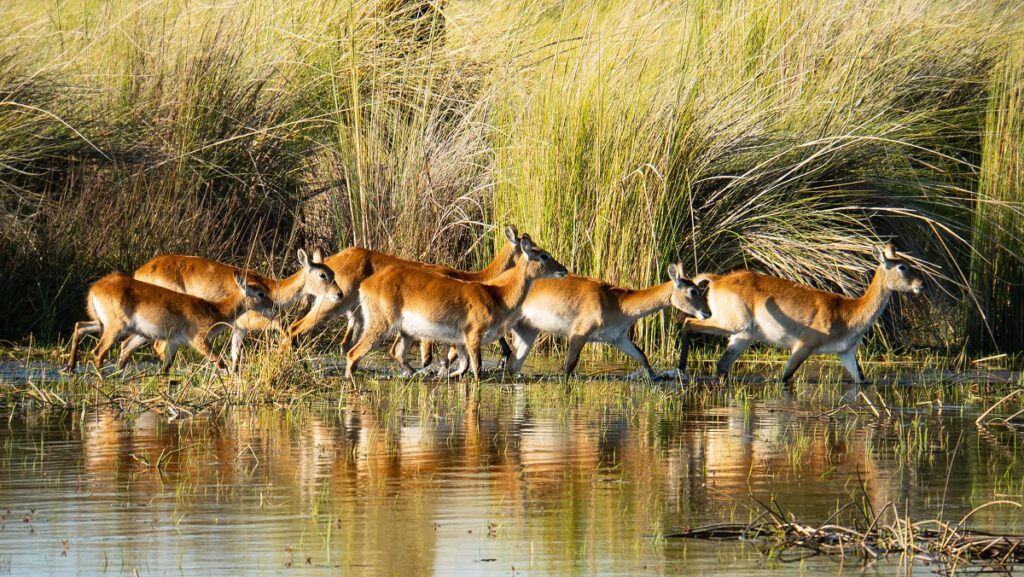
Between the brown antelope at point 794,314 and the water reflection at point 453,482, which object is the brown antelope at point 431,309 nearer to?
the water reflection at point 453,482

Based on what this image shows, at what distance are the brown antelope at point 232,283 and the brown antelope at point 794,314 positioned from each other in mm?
3037

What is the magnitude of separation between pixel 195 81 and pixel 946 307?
7715mm

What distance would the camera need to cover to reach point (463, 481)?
7.79m

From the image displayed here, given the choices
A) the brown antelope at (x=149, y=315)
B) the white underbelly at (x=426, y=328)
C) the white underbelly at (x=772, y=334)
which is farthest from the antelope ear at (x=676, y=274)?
the brown antelope at (x=149, y=315)

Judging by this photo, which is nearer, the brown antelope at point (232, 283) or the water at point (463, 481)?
the water at point (463, 481)

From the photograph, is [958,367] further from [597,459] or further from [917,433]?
[597,459]

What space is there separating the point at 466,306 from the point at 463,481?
4934 millimetres

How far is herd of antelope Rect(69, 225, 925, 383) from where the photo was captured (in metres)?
12.5

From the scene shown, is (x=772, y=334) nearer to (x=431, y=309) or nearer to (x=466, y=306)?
(x=466, y=306)

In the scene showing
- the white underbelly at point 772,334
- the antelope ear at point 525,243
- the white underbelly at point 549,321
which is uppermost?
the antelope ear at point 525,243

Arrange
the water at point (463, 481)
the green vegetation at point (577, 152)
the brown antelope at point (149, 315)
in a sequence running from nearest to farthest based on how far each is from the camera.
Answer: the water at point (463, 481) < the brown antelope at point (149, 315) < the green vegetation at point (577, 152)

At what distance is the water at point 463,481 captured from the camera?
20.2 ft

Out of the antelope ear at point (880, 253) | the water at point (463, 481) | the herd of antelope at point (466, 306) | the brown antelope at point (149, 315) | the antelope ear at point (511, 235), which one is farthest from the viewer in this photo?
the antelope ear at point (511, 235)

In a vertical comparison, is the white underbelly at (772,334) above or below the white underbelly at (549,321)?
below
